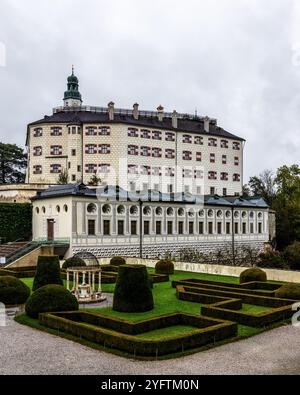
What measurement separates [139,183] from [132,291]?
34.2 meters

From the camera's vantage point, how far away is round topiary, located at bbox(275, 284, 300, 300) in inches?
654

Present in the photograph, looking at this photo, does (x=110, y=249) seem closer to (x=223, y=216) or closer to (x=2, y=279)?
(x=223, y=216)

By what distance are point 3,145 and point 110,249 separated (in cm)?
2987

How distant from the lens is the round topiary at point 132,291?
1538cm

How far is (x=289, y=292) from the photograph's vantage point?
16703 mm

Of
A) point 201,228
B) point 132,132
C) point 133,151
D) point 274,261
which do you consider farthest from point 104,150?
point 274,261

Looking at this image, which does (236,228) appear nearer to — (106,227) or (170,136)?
(106,227)

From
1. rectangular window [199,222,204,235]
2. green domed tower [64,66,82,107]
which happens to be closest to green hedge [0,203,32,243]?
rectangular window [199,222,204,235]

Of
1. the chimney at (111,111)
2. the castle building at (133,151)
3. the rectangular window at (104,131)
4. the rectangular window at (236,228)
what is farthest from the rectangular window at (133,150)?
the rectangular window at (236,228)

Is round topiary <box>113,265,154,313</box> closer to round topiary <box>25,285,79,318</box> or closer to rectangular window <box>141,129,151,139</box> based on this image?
round topiary <box>25,285,79,318</box>

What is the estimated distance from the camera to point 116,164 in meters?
47.9

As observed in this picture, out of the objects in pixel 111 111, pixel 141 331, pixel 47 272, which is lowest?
pixel 141 331

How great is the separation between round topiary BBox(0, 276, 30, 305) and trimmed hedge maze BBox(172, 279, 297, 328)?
615 centimetres

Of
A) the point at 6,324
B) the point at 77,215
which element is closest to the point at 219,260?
the point at 77,215
